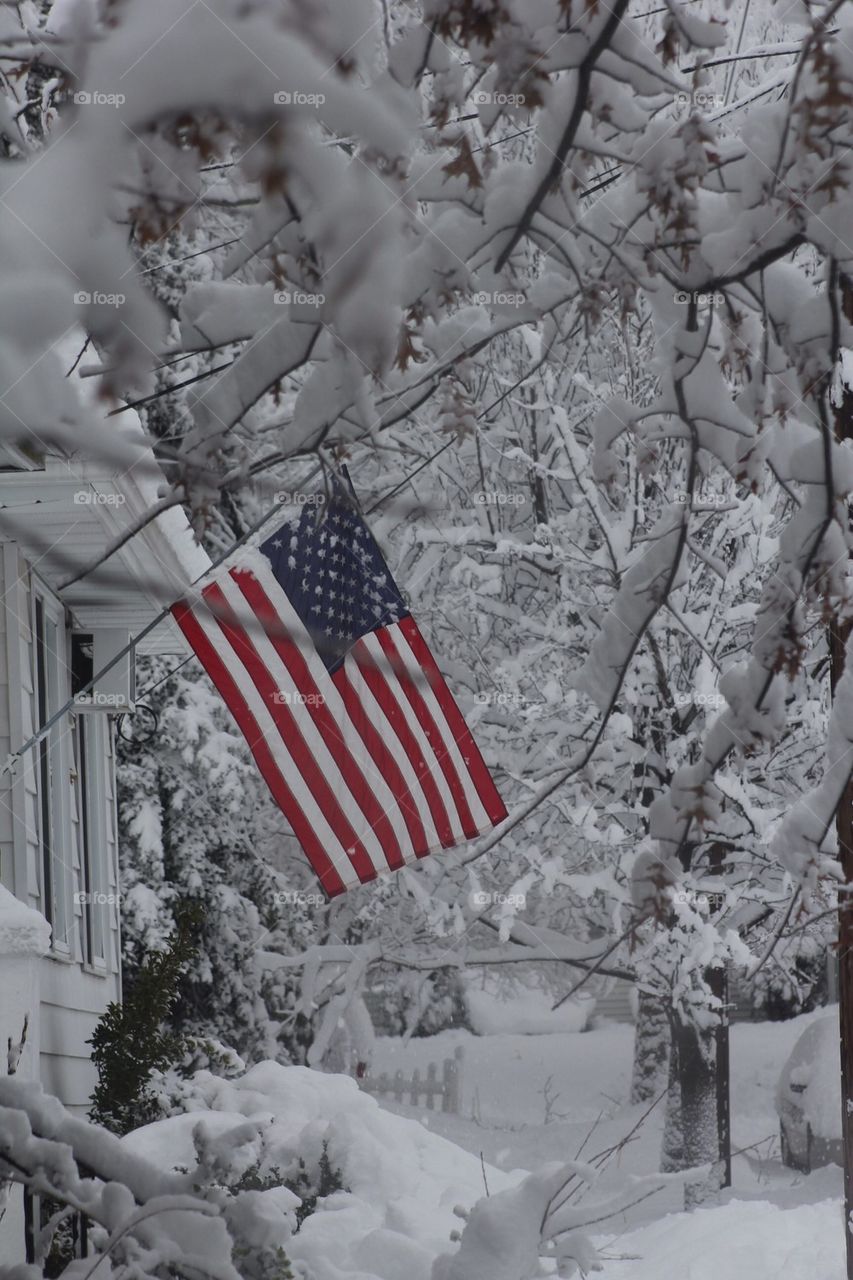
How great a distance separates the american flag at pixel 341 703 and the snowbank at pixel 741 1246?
3649mm

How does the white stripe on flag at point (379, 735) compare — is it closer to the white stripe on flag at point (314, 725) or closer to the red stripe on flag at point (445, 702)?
the white stripe on flag at point (314, 725)

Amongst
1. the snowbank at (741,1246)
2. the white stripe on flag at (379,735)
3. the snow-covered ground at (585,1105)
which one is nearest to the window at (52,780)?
the white stripe on flag at (379,735)

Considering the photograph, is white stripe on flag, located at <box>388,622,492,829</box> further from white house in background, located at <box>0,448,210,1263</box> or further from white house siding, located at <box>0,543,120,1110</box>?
white house siding, located at <box>0,543,120,1110</box>

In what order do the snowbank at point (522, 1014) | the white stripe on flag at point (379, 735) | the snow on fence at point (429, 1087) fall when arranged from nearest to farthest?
the white stripe on flag at point (379, 735) < the snow on fence at point (429, 1087) < the snowbank at point (522, 1014)

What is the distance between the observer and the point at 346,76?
239 cm

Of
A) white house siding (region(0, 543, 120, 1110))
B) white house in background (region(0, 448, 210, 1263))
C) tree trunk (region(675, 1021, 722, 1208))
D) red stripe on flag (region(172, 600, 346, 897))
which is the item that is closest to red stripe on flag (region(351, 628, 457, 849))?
red stripe on flag (region(172, 600, 346, 897))

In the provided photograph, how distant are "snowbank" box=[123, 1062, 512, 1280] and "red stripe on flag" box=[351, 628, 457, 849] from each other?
1699 mm

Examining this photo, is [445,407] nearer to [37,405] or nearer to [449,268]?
[449,268]

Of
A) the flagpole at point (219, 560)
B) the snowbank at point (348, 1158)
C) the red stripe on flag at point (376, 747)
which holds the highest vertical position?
the flagpole at point (219, 560)

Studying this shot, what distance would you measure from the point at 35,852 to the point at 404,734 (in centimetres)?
246

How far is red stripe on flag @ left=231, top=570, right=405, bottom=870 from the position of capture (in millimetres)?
6105

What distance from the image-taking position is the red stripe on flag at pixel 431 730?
630cm

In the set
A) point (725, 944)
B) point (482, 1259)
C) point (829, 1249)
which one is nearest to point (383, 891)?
point (725, 944)

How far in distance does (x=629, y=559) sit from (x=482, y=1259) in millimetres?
8300
